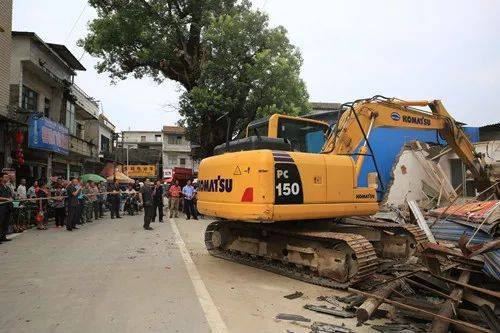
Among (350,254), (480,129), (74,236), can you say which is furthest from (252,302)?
(480,129)

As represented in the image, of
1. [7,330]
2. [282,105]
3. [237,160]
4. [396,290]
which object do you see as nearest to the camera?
[7,330]

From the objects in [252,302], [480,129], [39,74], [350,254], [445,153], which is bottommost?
[252,302]

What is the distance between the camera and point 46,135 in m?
20.0

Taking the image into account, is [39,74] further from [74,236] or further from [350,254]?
[350,254]

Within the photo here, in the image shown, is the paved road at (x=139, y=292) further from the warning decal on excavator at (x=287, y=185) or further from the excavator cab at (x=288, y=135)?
the excavator cab at (x=288, y=135)

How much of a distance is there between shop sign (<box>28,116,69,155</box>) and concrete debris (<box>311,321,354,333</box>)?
16975 mm

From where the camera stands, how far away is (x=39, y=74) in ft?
71.3

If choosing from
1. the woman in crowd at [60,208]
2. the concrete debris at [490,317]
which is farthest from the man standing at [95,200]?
the concrete debris at [490,317]

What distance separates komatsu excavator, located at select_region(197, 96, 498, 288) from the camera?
704cm

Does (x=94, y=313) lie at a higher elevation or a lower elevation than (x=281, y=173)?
lower

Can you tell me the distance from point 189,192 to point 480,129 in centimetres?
1447

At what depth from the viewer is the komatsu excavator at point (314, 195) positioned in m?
7.04

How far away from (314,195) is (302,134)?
2.31 metres

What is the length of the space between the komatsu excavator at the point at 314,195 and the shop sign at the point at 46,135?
41.0 ft
